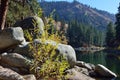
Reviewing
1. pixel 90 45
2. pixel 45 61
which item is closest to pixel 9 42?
pixel 45 61

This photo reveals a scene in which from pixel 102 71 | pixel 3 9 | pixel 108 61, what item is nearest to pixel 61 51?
pixel 3 9

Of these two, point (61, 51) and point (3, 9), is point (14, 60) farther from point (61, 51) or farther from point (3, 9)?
point (3, 9)

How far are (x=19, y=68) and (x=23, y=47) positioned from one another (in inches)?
58.6

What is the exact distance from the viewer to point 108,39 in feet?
398

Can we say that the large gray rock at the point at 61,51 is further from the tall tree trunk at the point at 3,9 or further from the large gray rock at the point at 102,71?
the large gray rock at the point at 102,71

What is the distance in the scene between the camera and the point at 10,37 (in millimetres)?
19469

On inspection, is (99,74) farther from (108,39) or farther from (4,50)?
(108,39)

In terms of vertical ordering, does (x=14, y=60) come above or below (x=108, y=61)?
above

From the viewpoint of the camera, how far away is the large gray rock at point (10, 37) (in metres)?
19.2

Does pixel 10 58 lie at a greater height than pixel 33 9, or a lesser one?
lesser

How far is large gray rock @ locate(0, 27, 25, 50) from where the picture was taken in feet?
63.0

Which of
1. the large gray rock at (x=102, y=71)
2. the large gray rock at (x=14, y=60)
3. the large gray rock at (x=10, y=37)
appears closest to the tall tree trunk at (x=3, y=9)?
the large gray rock at (x=10, y=37)

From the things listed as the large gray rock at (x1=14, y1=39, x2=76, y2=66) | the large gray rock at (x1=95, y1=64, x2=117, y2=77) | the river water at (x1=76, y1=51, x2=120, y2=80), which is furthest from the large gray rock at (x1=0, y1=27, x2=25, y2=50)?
the river water at (x1=76, y1=51, x2=120, y2=80)

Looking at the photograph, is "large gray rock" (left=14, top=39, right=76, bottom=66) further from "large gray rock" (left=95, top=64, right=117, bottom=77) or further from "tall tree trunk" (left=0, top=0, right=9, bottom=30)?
"large gray rock" (left=95, top=64, right=117, bottom=77)
